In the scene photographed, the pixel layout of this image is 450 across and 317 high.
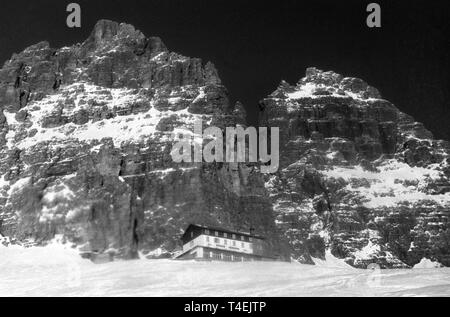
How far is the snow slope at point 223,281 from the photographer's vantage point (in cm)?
5253

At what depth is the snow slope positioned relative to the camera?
52531 mm

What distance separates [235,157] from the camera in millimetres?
188875

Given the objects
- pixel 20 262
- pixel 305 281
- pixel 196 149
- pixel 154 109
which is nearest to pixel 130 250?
pixel 20 262

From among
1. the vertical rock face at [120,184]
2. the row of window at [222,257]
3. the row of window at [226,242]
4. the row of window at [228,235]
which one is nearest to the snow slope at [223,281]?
the row of window at [222,257]

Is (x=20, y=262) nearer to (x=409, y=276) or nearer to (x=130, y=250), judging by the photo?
(x=130, y=250)

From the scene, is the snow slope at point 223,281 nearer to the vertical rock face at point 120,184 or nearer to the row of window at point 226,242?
the row of window at point 226,242

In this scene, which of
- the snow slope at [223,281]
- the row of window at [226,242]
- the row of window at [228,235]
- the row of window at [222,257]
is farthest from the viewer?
the row of window at [228,235]

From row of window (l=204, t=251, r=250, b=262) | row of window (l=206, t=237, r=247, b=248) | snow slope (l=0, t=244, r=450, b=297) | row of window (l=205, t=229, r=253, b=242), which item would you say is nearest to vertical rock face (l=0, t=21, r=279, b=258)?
row of window (l=205, t=229, r=253, b=242)

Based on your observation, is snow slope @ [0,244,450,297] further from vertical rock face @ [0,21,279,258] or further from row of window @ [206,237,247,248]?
vertical rock face @ [0,21,279,258]

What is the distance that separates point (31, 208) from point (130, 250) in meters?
26.8

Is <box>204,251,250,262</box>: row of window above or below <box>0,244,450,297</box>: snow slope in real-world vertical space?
below

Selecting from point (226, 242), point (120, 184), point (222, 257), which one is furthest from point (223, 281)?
point (120, 184)

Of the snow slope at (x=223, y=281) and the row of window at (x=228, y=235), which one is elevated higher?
the snow slope at (x=223, y=281)

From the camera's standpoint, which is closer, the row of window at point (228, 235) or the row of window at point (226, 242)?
the row of window at point (226, 242)
